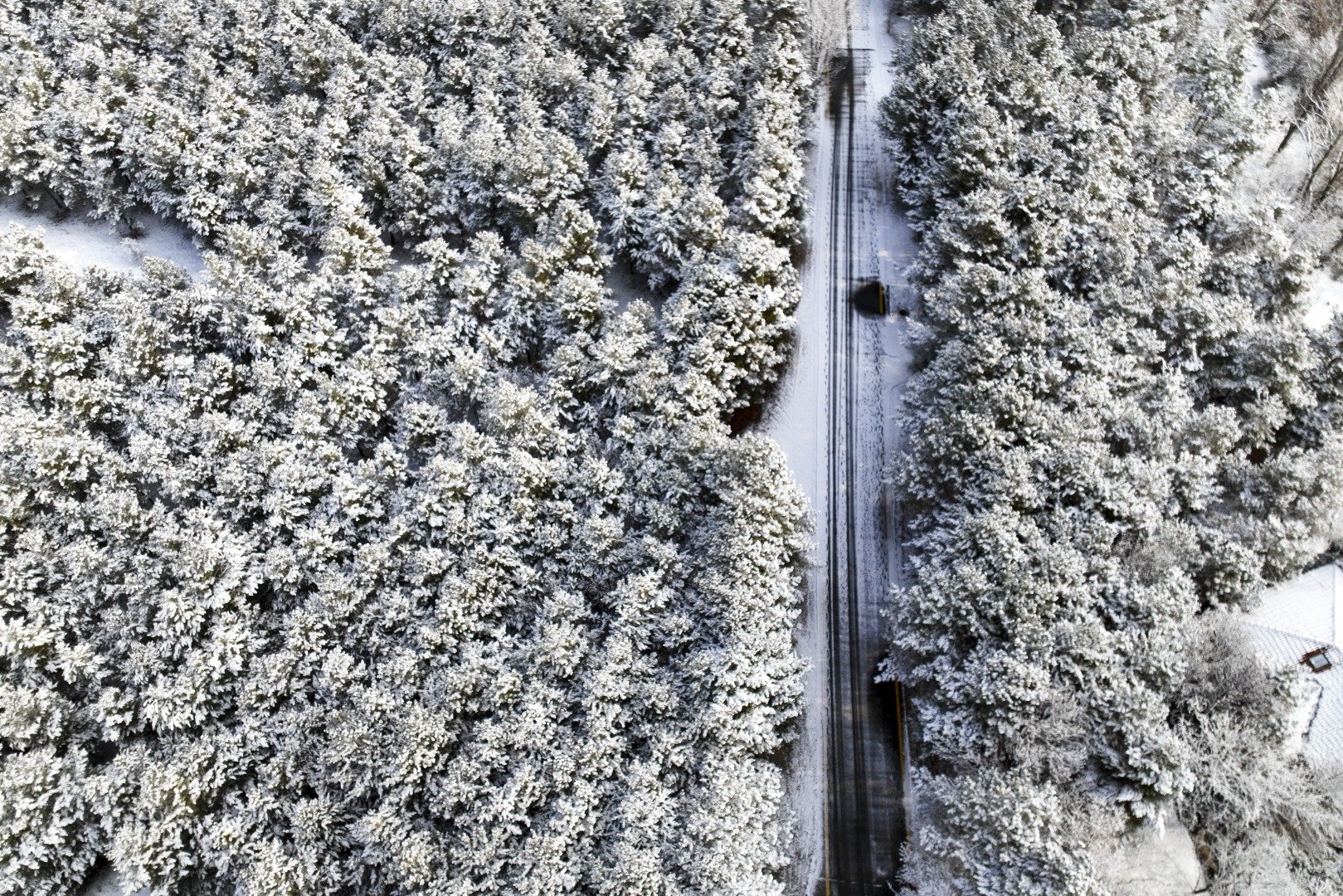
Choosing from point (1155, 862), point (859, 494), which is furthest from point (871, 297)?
point (1155, 862)

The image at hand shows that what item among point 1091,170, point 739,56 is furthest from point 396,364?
point 1091,170

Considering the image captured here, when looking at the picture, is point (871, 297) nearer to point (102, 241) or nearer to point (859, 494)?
point (859, 494)

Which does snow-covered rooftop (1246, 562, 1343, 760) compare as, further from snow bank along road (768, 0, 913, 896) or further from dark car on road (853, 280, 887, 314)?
dark car on road (853, 280, 887, 314)

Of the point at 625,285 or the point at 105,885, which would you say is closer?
the point at 105,885

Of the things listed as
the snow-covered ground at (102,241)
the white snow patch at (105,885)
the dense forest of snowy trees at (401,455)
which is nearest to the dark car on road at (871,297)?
the dense forest of snowy trees at (401,455)

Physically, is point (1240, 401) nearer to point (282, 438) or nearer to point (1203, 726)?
point (1203, 726)

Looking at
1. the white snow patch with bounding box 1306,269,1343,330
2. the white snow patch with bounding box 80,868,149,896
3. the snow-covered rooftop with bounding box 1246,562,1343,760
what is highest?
the white snow patch with bounding box 1306,269,1343,330

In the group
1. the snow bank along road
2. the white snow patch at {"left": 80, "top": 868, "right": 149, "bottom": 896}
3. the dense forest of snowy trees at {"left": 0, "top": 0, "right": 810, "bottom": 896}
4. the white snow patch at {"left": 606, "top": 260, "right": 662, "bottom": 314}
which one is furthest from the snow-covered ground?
the snow bank along road
